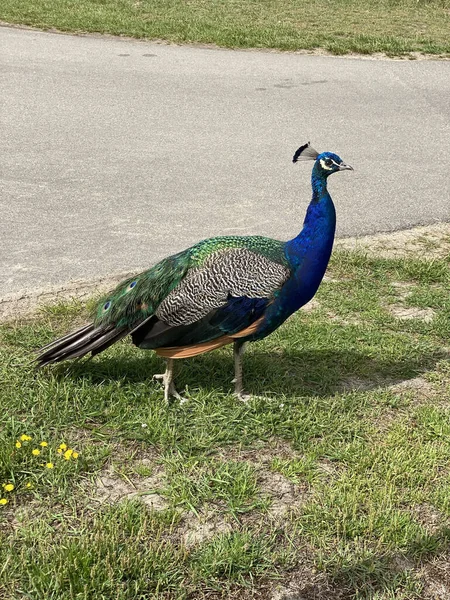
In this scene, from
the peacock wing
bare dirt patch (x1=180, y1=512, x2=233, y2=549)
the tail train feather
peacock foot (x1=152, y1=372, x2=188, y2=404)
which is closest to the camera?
bare dirt patch (x1=180, y1=512, x2=233, y2=549)

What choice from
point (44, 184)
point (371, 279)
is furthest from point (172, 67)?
point (371, 279)

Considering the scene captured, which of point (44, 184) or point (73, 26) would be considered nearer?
point (44, 184)

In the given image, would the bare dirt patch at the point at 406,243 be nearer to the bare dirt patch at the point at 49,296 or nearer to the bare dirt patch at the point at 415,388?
the bare dirt patch at the point at 415,388

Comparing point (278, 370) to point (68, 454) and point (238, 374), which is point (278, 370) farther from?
point (68, 454)

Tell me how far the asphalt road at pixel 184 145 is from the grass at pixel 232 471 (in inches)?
50.0

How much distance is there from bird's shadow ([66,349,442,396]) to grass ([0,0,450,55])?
25.3ft

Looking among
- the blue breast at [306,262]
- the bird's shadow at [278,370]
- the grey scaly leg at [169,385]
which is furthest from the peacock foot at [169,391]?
the blue breast at [306,262]

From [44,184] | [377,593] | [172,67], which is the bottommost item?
[377,593]

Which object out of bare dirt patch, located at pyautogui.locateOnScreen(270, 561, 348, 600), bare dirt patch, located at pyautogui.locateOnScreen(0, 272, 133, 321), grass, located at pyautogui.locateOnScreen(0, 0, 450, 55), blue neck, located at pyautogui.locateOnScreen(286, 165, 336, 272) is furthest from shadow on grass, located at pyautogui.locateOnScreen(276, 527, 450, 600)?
grass, located at pyautogui.locateOnScreen(0, 0, 450, 55)

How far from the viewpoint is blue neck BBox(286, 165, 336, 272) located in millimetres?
4051

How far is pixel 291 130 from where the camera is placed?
27.4 feet

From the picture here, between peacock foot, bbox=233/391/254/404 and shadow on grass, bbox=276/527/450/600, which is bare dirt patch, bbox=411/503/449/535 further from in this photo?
peacock foot, bbox=233/391/254/404

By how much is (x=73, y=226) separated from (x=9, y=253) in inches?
25.8

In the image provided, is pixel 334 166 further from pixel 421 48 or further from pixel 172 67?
pixel 421 48
